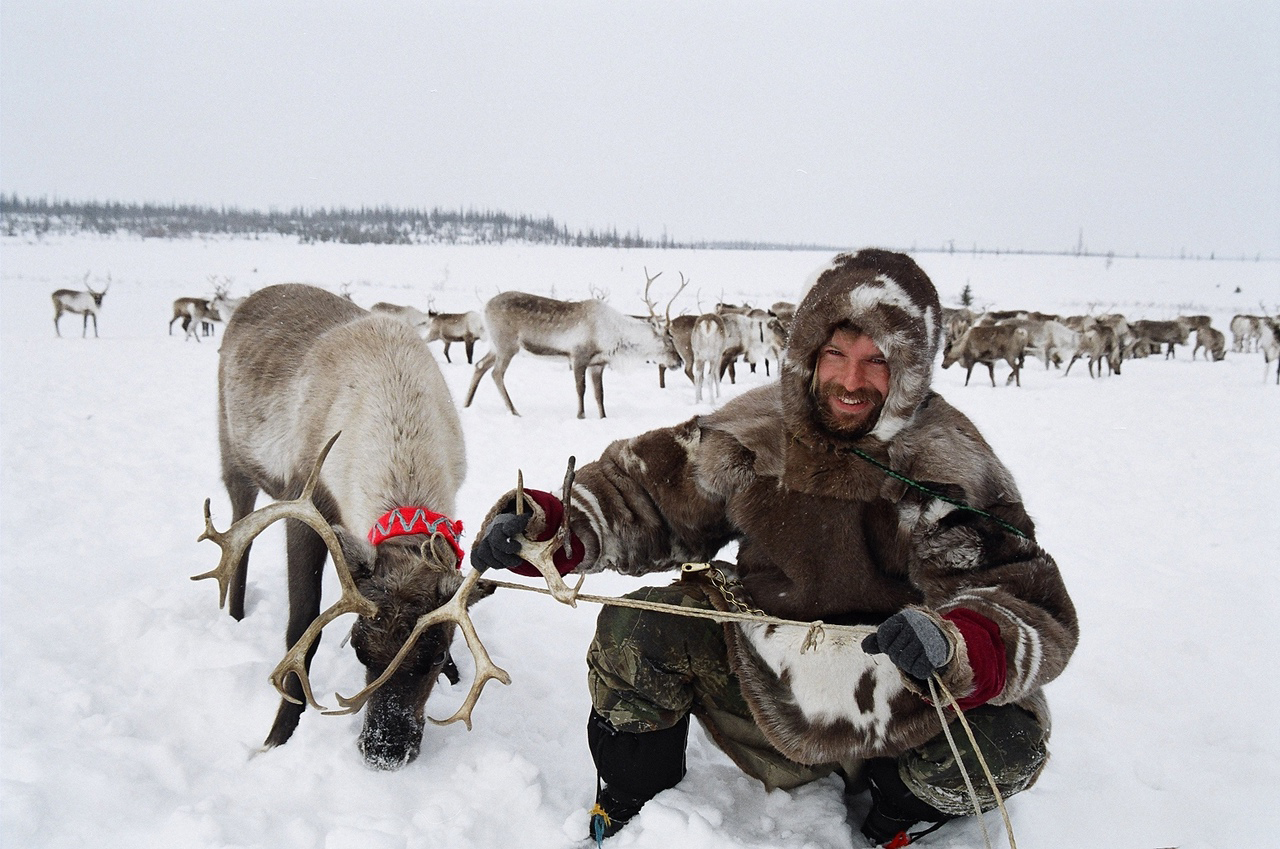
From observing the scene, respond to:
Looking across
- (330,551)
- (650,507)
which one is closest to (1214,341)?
(650,507)

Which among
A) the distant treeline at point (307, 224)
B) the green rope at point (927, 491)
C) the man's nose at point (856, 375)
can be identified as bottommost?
the green rope at point (927, 491)

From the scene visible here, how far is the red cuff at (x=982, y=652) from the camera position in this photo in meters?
1.33

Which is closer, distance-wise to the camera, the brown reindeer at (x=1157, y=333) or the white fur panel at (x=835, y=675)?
the white fur panel at (x=835, y=675)

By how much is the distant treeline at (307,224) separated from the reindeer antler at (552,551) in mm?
68351

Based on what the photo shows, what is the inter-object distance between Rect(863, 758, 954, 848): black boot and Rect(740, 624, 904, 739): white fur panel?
0.60 feet

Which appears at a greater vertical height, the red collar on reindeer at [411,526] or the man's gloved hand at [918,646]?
the man's gloved hand at [918,646]

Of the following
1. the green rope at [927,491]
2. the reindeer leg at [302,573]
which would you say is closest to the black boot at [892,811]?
the green rope at [927,491]

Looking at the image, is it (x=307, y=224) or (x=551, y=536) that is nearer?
(x=551, y=536)

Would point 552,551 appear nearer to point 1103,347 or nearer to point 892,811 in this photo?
point 892,811

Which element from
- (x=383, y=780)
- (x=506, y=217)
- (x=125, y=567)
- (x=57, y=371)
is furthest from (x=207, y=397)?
(x=506, y=217)

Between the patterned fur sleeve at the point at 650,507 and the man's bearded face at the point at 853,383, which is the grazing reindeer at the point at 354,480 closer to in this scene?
the patterned fur sleeve at the point at 650,507

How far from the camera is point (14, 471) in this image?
14.8ft

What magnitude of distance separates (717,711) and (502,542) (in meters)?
0.77

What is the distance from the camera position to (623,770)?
5.82 ft
